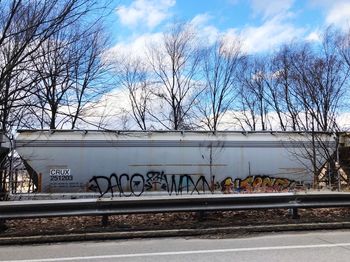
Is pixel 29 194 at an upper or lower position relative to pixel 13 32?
lower

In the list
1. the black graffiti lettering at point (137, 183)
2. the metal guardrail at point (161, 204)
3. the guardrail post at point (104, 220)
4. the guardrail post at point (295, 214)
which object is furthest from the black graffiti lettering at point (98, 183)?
the guardrail post at point (295, 214)

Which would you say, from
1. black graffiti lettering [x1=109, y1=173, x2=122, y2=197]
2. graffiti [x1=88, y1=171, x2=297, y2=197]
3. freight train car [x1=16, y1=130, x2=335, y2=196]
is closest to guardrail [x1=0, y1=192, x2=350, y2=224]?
freight train car [x1=16, y1=130, x2=335, y2=196]

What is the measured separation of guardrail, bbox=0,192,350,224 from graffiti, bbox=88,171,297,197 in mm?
8398

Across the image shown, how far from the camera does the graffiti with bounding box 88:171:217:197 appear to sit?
18.6 meters

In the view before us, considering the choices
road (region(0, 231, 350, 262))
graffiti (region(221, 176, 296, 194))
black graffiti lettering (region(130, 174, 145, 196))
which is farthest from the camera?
graffiti (region(221, 176, 296, 194))

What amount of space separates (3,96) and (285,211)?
7.79 meters

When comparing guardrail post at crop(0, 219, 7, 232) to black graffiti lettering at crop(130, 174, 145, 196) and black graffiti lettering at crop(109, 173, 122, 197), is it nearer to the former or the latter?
black graffiti lettering at crop(109, 173, 122, 197)

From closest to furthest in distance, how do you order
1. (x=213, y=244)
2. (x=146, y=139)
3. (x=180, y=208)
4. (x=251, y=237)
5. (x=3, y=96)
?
(x=213, y=244)
(x=251, y=237)
(x=180, y=208)
(x=3, y=96)
(x=146, y=139)

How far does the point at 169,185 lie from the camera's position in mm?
18906

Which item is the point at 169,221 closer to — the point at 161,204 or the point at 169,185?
the point at 161,204

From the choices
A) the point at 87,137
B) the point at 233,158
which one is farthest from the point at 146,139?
the point at 233,158

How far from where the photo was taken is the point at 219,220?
32.7 feet

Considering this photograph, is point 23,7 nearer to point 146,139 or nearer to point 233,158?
point 146,139

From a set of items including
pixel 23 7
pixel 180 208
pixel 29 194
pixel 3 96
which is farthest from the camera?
pixel 29 194
